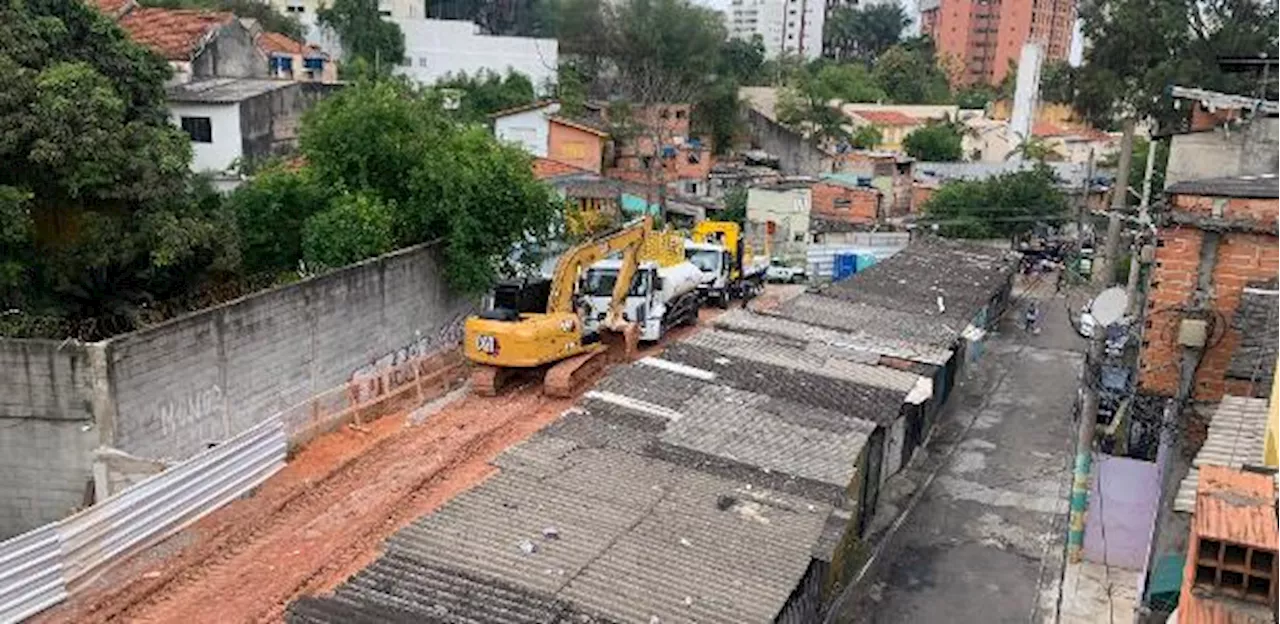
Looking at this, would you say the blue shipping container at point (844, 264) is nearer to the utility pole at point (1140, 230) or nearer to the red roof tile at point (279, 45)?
the utility pole at point (1140, 230)

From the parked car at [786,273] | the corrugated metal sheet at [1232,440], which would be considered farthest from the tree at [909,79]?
the corrugated metal sheet at [1232,440]

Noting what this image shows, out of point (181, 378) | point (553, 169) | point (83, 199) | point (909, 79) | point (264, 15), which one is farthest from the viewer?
point (909, 79)

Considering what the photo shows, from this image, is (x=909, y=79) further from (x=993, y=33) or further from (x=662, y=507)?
(x=662, y=507)

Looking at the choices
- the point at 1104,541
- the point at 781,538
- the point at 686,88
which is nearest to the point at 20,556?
the point at 781,538

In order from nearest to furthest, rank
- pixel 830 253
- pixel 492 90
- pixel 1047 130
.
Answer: pixel 830 253, pixel 492 90, pixel 1047 130

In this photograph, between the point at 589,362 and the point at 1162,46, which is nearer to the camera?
the point at 589,362

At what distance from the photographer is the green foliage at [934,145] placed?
60.3m

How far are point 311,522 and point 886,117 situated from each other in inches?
2185

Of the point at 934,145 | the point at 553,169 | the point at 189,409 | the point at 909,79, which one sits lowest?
the point at 189,409

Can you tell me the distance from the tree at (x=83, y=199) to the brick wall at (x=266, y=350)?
184 centimetres

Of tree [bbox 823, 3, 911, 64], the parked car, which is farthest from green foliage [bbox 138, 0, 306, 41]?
tree [bbox 823, 3, 911, 64]

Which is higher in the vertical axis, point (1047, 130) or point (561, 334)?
point (1047, 130)

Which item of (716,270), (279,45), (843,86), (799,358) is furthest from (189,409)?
(843,86)

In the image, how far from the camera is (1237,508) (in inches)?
348
